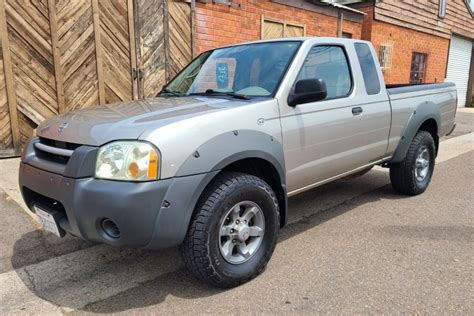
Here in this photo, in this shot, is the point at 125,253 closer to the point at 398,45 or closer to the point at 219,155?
the point at 219,155

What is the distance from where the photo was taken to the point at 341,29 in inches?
455

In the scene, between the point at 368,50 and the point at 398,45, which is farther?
the point at 398,45

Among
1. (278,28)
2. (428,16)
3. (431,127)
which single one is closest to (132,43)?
(278,28)

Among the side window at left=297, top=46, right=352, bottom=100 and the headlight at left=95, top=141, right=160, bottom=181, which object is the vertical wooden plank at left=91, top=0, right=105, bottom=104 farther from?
the headlight at left=95, top=141, right=160, bottom=181

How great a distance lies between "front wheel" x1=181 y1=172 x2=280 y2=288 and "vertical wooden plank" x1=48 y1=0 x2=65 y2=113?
4923 mm

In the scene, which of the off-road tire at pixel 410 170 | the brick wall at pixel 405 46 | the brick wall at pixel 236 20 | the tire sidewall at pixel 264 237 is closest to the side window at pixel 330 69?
the tire sidewall at pixel 264 237

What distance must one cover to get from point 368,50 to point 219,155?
257cm

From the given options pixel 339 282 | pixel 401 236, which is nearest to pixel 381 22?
pixel 401 236

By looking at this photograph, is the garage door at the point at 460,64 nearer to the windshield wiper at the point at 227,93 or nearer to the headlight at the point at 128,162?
the windshield wiper at the point at 227,93

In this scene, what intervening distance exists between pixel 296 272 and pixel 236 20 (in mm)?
6797

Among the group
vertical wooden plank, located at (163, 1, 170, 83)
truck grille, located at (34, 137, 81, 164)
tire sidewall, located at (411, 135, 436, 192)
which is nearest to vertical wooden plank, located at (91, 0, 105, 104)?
vertical wooden plank, located at (163, 1, 170, 83)

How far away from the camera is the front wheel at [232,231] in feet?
8.50

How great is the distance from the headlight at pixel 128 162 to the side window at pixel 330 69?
1.61 metres

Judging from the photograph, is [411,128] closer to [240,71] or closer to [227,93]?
[240,71]
